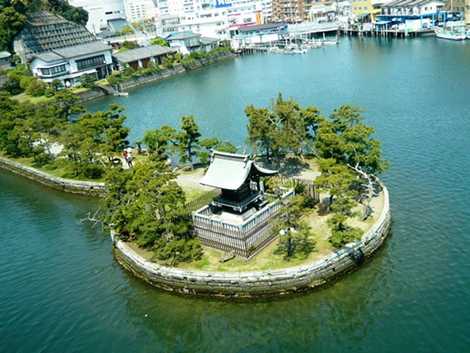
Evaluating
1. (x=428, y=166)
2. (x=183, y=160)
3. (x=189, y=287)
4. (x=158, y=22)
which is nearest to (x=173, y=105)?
(x=183, y=160)

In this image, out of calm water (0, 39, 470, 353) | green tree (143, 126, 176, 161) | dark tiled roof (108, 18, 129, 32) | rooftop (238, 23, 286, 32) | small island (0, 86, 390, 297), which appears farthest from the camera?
dark tiled roof (108, 18, 129, 32)

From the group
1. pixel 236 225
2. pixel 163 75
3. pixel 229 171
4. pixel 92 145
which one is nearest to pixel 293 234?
pixel 236 225

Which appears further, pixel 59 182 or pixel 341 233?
pixel 59 182

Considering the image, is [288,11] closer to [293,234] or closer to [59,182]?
[59,182]

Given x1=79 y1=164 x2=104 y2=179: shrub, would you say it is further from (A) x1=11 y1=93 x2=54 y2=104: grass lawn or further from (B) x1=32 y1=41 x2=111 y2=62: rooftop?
(B) x1=32 y1=41 x2=111 y2=62: rooftop

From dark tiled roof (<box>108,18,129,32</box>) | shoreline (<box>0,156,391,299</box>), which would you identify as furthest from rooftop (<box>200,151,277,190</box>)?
dark tiled roof (<box>108,18,129,32</box>)

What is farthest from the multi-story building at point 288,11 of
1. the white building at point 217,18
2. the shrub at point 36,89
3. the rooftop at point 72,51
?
the shrub at point 36,89

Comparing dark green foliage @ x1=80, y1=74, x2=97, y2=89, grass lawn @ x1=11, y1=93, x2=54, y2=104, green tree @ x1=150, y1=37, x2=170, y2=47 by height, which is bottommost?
grass lawn @ x1=11, y1=93, x2=54, y2=104
